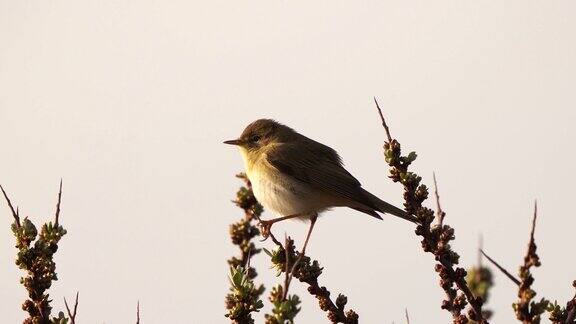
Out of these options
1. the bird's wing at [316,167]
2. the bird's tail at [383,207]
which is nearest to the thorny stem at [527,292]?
the bird's tail at [383,207]

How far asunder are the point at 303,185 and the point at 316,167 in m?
0.41

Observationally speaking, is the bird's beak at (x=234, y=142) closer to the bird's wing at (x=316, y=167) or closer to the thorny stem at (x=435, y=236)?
the bird's wing at (x=316, y=167)

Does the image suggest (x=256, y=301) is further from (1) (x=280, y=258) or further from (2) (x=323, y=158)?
(2) (x=323, y=158)

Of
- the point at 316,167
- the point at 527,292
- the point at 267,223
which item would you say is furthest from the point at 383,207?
the point at 527,292

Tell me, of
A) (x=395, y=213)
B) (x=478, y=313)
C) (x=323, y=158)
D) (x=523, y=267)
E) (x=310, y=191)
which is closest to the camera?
(x=523, y=267)

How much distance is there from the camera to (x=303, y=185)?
330 inches

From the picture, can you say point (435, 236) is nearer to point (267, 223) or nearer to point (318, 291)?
point (318, 291)

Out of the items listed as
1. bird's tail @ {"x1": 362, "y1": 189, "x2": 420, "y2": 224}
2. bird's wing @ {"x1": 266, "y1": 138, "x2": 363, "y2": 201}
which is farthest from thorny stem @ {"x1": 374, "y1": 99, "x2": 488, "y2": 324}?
bird's wing @ {"x1": 266, "y1": 138, "x2": 363, "y2": 201}

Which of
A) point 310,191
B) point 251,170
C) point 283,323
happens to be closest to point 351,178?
point 310,191

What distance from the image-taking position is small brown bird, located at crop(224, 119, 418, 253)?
26.8 feet

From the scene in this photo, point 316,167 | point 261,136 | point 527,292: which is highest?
point 261,136

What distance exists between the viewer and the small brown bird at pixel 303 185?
8.16 m

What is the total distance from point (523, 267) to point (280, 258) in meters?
2.20

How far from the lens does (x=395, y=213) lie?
25.5 ft
